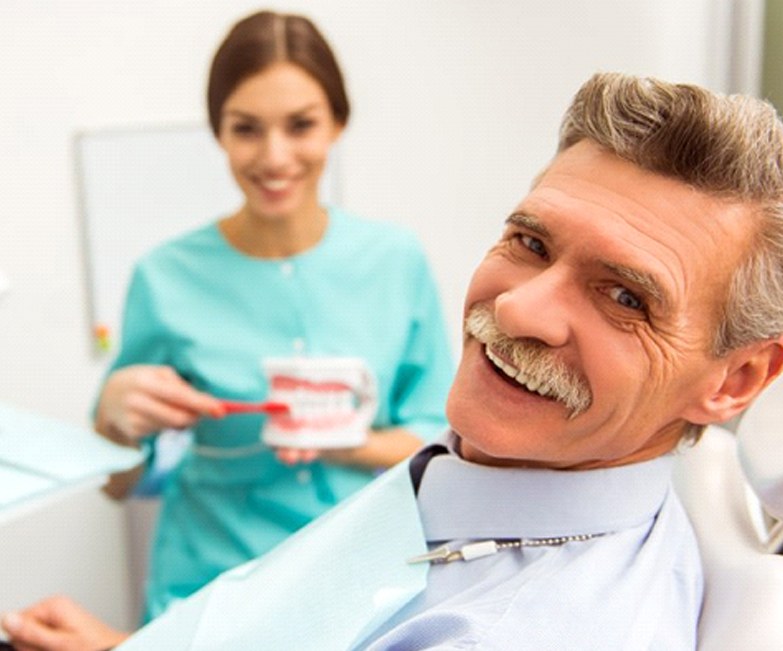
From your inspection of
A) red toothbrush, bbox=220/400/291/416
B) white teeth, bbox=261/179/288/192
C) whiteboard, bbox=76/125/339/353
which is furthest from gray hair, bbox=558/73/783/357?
whiteboard, bbox=76/125/339/353

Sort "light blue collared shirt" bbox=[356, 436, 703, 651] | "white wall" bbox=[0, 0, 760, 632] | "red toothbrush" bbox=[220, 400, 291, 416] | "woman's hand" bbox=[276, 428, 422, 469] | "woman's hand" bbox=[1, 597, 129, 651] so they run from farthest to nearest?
1. "white wall" bbox=[0, 0, 760, 632]
2. "woman's hand" bbox=[276, 428, 422, 469]
3. "red toothbrush" bbox=[220, 400, 291, 416]
4. "woman's hand" bbox=[1, 597, 129, 651]
5. "light blue collared shirt" bbox=[356, 436, 703, 651]

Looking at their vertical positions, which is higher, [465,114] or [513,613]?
[465,114]

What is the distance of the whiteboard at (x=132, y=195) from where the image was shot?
2.09 meters

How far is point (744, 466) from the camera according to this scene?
0.93 meters

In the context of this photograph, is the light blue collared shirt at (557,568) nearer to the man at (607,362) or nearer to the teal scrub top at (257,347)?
the man at (607,362)

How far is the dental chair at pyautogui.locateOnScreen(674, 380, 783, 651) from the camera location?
2.69ft

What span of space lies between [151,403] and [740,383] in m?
0.84

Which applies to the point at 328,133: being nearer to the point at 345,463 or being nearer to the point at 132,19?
the point at 345,463

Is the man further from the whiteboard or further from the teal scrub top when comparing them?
the whiteboard

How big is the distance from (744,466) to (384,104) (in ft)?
5.41

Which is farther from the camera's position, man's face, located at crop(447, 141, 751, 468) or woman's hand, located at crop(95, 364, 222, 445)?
woman's hand, located at crop(95, 364, 222, 445)

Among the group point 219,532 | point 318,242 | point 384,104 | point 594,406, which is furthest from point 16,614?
point 384,104

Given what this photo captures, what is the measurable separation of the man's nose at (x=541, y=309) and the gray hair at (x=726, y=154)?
0.41ft

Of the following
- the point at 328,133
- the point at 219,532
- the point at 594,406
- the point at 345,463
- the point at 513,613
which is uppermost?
the point at 328,133
